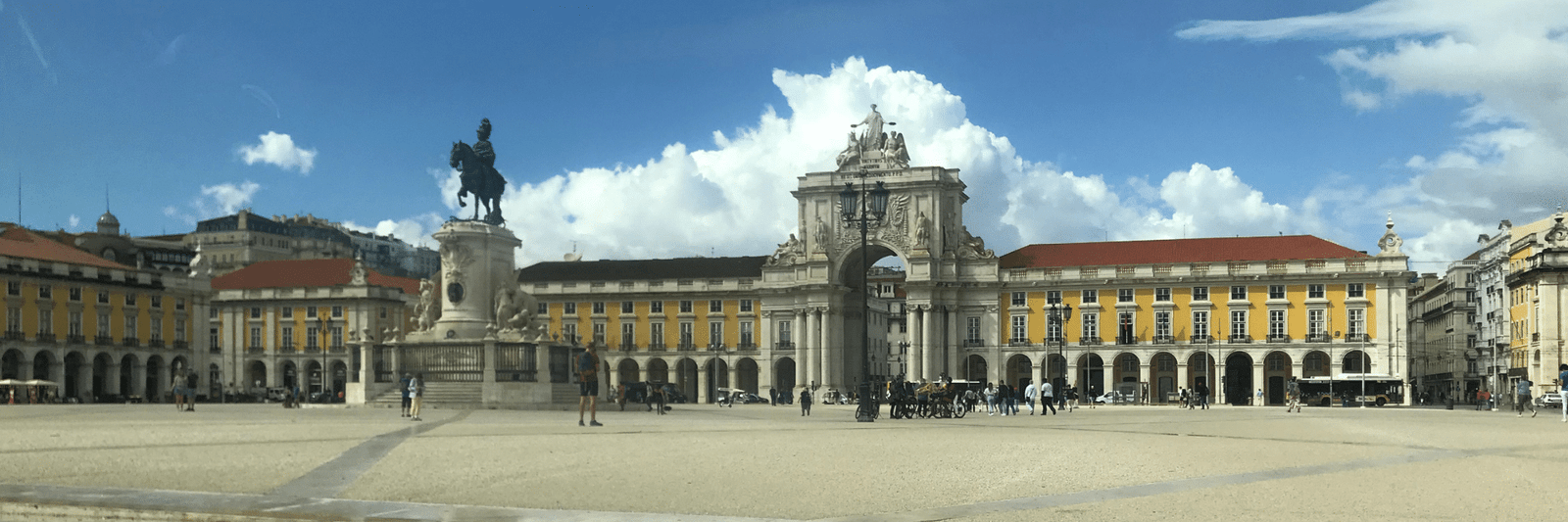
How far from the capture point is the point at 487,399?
44938 mm

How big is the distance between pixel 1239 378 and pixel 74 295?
6729cm

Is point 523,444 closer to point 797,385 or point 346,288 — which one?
point 797,385

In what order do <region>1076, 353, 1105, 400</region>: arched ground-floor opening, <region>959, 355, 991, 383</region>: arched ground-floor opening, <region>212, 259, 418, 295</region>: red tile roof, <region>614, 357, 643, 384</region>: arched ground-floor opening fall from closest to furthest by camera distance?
<region>1076, 353, 1105, 400</region>: arched ground-floor opening
<region>959, 355, 991, 383</region>: arched ground-floor opening
<region>614, 357, 643, 384</region>: arched ground-floor opening
<region>212, 259, 418, 295</region>: red tile roof

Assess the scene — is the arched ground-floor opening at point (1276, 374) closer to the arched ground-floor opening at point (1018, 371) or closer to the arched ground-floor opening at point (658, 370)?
the arched ground-floor opening at point (1018, 371)

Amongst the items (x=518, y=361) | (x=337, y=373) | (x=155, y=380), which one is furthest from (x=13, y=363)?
(x=518, y=361)

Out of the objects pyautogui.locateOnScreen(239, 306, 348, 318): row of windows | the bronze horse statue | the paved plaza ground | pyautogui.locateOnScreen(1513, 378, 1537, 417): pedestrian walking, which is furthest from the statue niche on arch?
pyautogui.locateOnScreen(239, 306, 348, 318): row of windows

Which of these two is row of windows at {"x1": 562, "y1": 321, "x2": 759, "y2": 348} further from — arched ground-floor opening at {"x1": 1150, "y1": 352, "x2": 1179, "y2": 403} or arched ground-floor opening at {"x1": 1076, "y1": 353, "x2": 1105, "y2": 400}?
arched ground-floor opening at {"x1": 1150, "y1": 352, "x2": 1179, "y2": 403}

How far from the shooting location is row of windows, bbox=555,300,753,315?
106 metres

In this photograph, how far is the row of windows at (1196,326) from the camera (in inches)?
3578

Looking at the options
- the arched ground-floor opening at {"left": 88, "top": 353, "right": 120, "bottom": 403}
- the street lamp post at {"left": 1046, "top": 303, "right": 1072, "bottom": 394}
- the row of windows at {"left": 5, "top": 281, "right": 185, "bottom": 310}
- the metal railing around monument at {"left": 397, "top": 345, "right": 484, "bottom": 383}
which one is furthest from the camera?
the street lamp post at {"left": 1046, "top": 303, "right": 1072, "bottom": 394}

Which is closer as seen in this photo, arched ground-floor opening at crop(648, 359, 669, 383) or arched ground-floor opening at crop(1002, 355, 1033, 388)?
arched ground-floor opening at crop(1002, 355, 1033, 388)

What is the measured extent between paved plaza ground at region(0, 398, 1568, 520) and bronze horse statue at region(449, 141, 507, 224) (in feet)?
77.1

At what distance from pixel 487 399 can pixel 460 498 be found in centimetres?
3252

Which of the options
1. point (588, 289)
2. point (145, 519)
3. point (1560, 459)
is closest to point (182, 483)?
point (145, 519)
